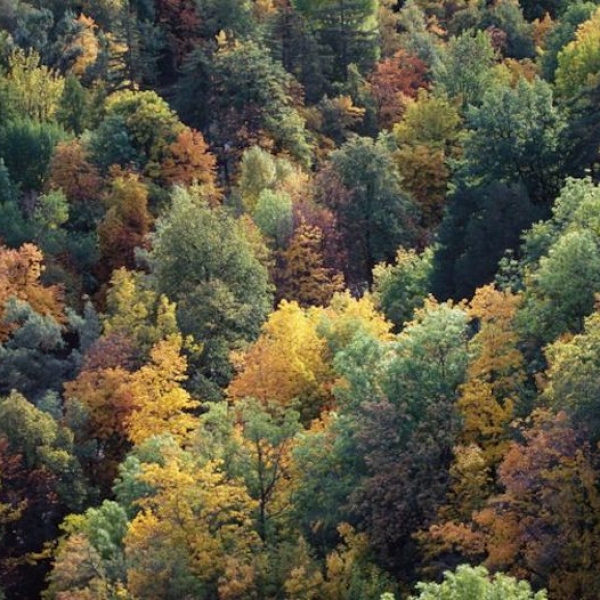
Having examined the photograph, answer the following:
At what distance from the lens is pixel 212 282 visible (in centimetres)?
6675

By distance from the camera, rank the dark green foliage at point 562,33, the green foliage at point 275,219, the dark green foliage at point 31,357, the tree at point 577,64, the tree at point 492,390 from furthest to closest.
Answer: the dark green foliage at point 562,33, the tree at point 577,64, the green foliage at point 275,219, the dark green foliage at point 31,357, the tree at point 492,390

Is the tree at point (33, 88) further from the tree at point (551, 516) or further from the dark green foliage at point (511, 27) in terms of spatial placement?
the tree at point (551, 516)

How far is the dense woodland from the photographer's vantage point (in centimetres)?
4312

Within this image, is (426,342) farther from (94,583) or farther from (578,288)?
(94,583)

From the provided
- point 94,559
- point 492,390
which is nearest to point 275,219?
point 492,390

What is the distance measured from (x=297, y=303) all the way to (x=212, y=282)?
5.29 metres

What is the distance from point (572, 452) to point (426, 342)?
9.48 m

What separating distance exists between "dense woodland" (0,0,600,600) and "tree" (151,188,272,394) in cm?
17

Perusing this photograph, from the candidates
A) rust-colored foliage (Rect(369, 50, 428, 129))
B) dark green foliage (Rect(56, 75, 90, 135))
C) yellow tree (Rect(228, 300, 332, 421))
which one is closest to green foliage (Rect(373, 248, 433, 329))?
yellow tree (Rect(228, 300, 332, 421))

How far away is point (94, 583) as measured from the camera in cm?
4772

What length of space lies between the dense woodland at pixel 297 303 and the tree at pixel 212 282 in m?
0.17

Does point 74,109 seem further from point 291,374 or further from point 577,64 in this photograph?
point 291,374

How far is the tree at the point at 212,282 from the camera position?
65562mm

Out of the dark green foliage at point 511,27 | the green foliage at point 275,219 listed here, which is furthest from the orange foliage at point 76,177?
the dark green foliage at point 511,27
